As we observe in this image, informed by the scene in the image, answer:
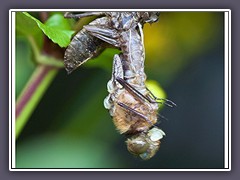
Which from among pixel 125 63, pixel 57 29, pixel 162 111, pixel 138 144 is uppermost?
pixel 57 29

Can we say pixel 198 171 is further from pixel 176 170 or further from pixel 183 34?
pixel 183 34

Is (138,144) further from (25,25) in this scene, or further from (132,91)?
(25,25)

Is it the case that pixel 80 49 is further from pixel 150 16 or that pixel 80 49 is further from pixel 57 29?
pixel 150 16

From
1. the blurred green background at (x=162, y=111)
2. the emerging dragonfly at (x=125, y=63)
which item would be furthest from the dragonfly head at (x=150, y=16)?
the blurred green background at (x=162, y=111)

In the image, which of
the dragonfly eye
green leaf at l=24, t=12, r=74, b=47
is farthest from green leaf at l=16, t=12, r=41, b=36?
the dragonfly eye

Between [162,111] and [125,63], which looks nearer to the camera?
[125,63]
